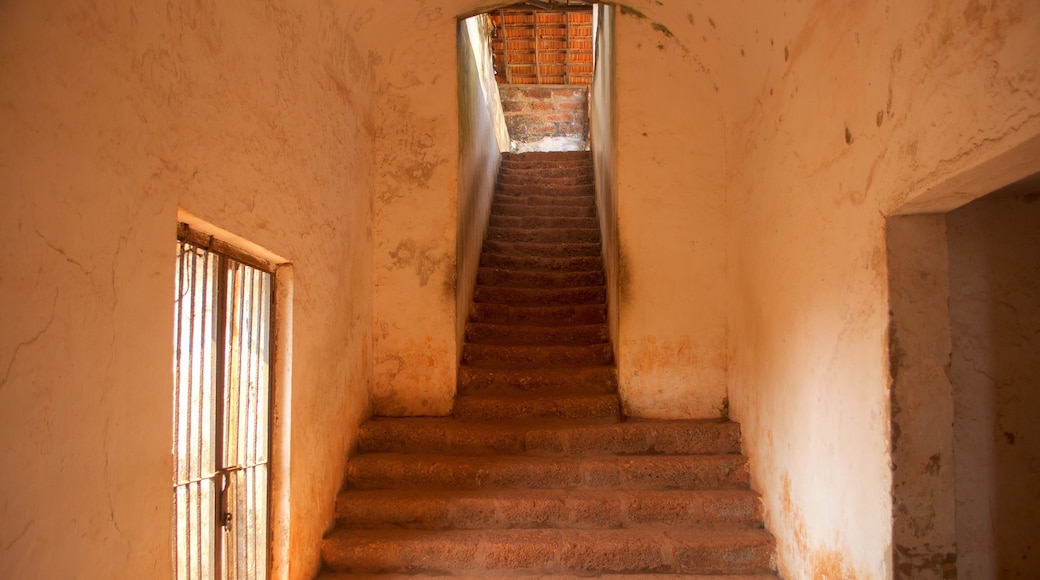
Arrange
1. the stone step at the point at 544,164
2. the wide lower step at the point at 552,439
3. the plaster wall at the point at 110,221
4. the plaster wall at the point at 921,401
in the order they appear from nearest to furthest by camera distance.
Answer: the plaster wall at the point at 110,221 → the plaster wall at the point at 921,401 → the wide lower step at the point at 552,439 → the stone step at the point at 544,164

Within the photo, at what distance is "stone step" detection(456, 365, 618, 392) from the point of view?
4.32 metres

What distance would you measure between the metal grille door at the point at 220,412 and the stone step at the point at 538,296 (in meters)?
2.71

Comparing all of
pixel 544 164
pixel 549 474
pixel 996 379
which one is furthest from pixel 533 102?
pixel 996 379

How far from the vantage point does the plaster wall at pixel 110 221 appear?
1304 millimetres

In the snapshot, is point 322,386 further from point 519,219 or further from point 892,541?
point 519,219

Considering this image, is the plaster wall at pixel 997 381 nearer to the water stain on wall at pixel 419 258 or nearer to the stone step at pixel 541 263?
the water stain on wall at pixel 419 258

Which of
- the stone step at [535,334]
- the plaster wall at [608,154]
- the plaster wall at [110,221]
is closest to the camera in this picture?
the plaster wall at [110,221]

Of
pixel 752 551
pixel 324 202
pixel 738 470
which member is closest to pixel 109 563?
pixel 324 202

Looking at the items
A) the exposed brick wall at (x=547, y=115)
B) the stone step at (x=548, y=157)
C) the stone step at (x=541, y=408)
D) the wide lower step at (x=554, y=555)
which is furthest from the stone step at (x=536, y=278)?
the exposed brick wall at (x=547, y=115)

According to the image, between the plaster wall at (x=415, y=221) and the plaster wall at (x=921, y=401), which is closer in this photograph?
the plaster wall at (x=921, y=401)

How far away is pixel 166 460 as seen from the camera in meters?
1.82

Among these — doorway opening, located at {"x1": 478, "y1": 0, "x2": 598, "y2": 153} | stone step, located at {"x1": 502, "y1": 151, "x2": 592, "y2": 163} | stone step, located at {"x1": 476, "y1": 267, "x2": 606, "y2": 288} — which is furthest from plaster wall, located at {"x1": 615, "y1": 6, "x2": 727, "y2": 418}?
doorway opening, located at {"x1": 478, "y1": 0, "x2": 598, "y2": 153}

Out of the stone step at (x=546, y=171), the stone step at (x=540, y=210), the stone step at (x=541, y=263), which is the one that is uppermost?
the stone step at (x=546, y=171)

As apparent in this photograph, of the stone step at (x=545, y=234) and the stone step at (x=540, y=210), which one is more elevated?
the stone step at (x=540, y=210)
